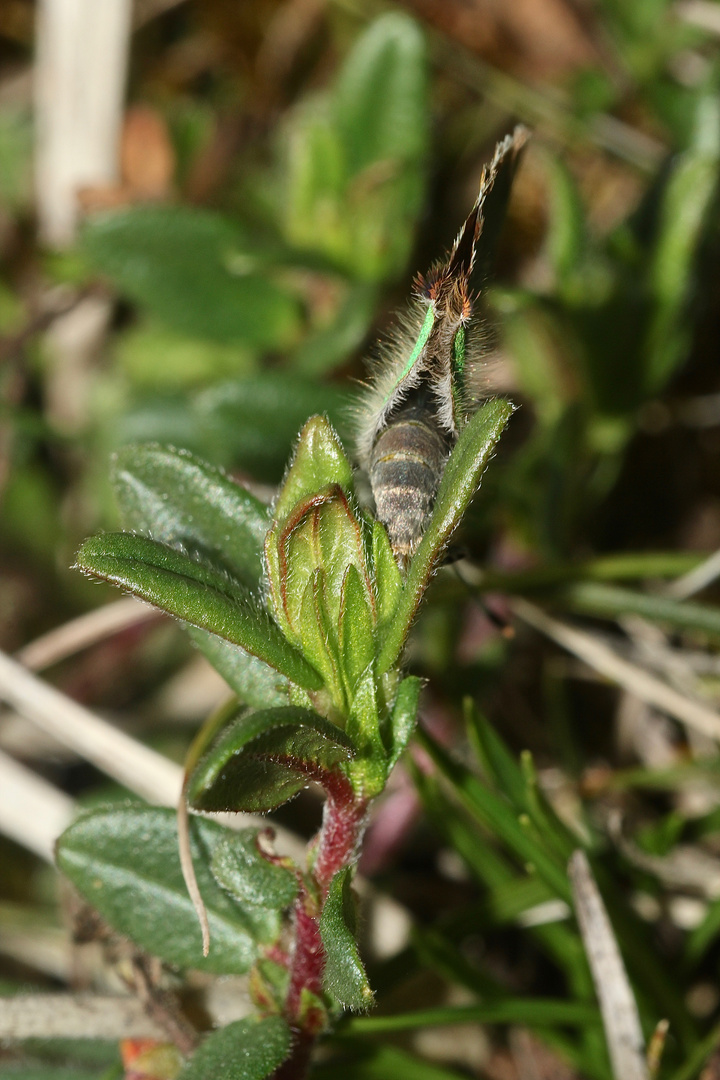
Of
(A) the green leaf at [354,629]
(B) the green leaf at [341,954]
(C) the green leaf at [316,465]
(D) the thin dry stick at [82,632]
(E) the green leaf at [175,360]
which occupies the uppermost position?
(E) the green leaf at [175,360]

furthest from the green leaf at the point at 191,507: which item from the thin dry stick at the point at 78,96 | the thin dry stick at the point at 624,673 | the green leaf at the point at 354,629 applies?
the thin dry stick at the point at 78,96

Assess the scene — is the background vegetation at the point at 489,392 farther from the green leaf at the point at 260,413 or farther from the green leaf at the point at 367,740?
the green leaf at the point at 367,740

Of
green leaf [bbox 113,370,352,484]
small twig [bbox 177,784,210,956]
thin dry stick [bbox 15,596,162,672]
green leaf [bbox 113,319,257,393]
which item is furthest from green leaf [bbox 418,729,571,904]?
green leaf [bbox 113,319,257,393]

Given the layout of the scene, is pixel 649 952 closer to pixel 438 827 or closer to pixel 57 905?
pixel 438 827

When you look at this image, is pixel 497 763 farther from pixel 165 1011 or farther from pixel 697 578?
pixel 697 578

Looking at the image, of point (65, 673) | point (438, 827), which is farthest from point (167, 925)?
point (65, 673)

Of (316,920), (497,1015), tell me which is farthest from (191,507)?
(497,1015)
